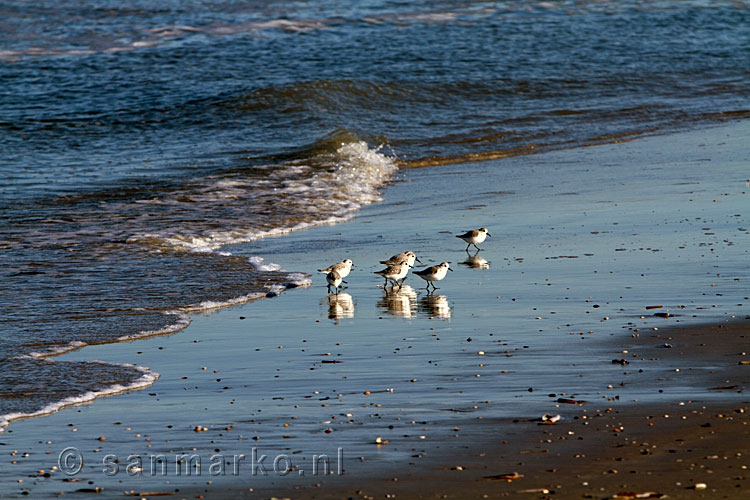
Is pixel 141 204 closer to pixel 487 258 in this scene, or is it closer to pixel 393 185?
pixel 393 185

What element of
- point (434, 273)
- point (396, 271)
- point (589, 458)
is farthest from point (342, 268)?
point (589, 458)

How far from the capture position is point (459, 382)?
616cm

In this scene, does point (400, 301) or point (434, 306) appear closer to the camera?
point (434, 306)

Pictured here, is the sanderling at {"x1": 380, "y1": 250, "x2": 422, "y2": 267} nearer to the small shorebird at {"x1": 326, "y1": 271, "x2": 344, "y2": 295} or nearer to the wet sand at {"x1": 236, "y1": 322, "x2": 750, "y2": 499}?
the small shorebird at {"x1": 326, "y1": 271, "x2": 344, "y2": 295}

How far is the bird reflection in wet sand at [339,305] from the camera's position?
26.2ft

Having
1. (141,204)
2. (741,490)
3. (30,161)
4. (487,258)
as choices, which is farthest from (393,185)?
(741,490)

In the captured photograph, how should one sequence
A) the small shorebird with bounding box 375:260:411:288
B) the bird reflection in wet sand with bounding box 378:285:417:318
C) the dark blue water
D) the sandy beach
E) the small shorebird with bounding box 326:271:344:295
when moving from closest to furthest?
the sandy beach, the bird reflection in wet sand with bounding box 378:285:417:318, the small shorebird with bounding box 326:271:344:295, the small shorebird with bounding box 375:260:411:288, the dark blue water

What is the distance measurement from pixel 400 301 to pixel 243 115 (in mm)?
12025

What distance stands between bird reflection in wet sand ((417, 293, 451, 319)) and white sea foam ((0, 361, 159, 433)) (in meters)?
2.28

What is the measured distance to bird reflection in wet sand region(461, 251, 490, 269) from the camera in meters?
9.37

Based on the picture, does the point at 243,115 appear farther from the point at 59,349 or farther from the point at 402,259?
the point at 59,349

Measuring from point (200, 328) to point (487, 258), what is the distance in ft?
9.98

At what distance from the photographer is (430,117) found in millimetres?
19766

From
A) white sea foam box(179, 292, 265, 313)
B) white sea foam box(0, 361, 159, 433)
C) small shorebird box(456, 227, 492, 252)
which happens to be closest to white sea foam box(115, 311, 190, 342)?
white sea foam box(179, 292, 265, 313)
